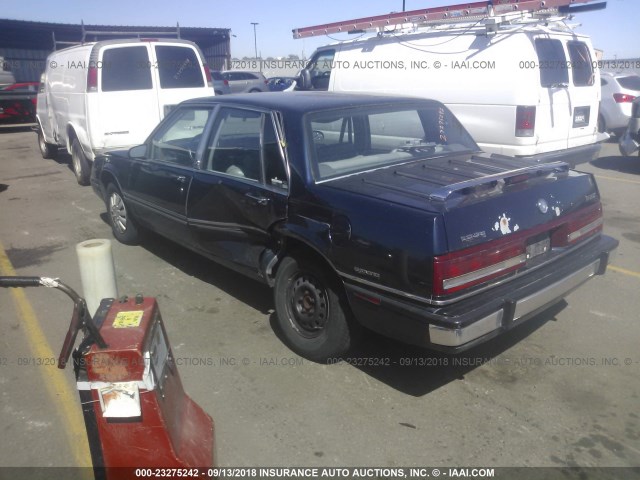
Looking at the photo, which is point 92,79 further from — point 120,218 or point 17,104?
point 17,104

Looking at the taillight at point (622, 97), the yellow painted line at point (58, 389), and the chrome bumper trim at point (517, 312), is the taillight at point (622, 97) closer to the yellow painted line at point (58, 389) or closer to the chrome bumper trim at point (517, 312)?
the chrome bumper trim at point (517, 312)

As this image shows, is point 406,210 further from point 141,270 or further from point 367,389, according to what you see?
point 141,270

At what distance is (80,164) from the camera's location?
30.3 feet

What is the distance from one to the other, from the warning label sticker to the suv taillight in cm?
142

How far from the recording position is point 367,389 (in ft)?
11.3

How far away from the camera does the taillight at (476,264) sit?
9.34 ft

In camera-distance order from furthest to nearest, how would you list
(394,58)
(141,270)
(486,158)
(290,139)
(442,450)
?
1. (394,58)
2. (141,270)
3. (486,158)
4. (290,139)
5. (442,450)

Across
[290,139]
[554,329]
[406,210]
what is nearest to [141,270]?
[290,139]

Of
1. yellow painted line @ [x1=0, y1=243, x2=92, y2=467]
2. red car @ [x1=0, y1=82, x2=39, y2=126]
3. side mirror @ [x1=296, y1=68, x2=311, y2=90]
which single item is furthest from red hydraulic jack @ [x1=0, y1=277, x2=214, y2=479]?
red car @ [x1=0, y1=82, x2=39, y2=126]

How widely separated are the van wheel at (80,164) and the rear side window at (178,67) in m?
1.73

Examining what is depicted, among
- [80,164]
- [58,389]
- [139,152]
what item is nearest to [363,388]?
[58,389]

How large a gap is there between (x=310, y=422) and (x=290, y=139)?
1.77 meters

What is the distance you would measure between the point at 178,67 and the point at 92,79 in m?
1.35

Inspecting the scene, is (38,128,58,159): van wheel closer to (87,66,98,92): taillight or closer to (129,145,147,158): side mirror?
(87,66,98,92): taillight
